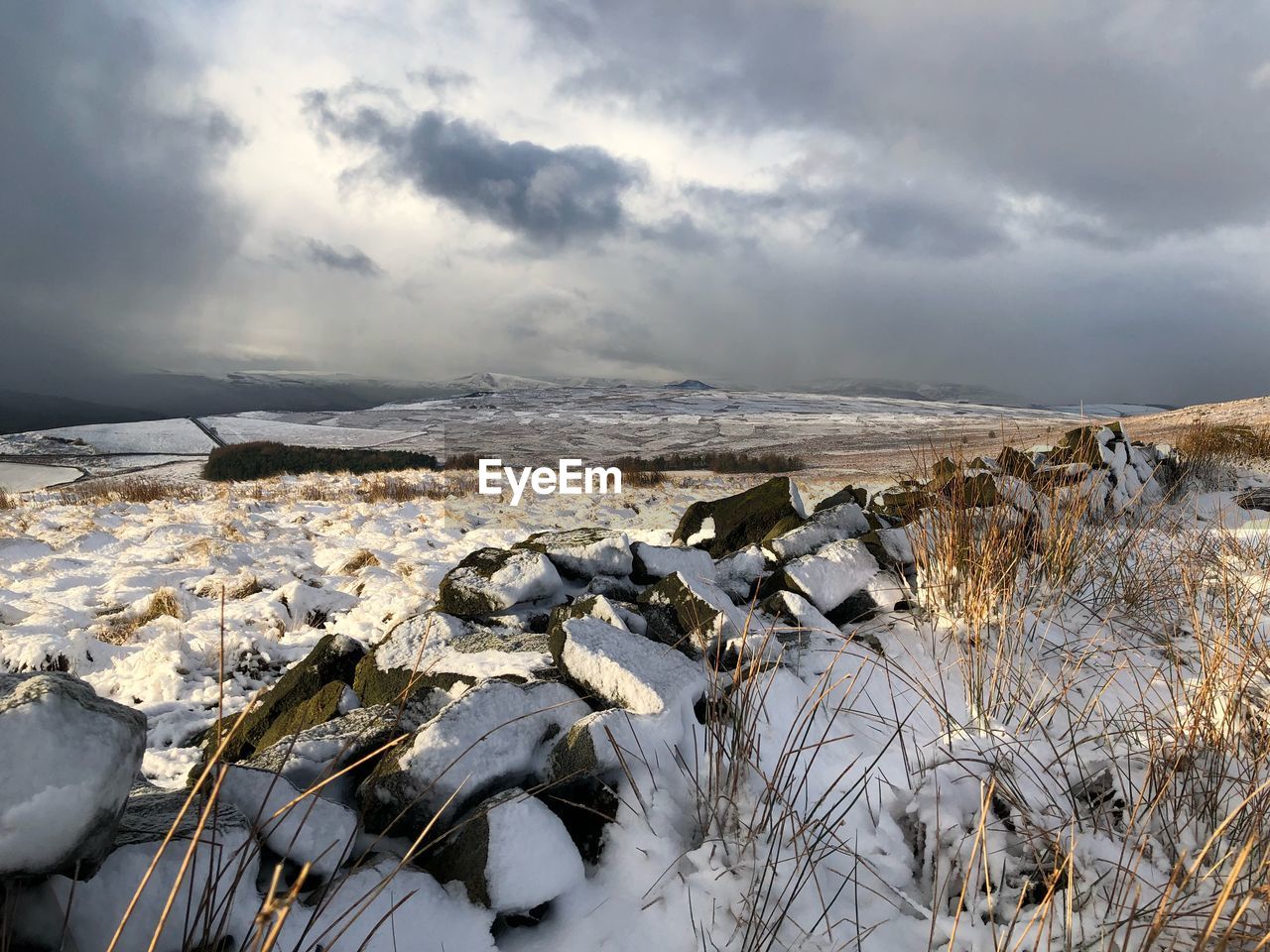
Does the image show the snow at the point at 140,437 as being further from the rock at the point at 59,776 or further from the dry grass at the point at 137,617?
the rock at the point at 59,776

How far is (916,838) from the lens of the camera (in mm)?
1797

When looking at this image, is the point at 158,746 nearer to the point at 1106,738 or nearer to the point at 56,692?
the point at 56,692

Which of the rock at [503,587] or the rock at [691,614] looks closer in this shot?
the rock at [691,614]

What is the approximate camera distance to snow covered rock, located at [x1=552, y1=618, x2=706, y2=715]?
7.02 feet

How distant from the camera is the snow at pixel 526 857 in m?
1.57

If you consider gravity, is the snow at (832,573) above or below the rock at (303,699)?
above

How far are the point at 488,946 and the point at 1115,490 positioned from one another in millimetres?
5917

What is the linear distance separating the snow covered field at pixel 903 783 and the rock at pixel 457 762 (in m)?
0.19

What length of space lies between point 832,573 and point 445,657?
6.10 feet

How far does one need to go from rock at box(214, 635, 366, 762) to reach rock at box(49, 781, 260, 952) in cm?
125

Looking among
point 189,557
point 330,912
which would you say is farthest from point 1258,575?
point 189,557

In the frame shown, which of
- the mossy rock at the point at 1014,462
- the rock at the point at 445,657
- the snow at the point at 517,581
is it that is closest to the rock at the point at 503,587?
the snow at the point at 517,581

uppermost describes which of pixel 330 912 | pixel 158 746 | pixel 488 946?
pixel 330 912

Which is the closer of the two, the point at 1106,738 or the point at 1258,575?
the point at 1106,738
